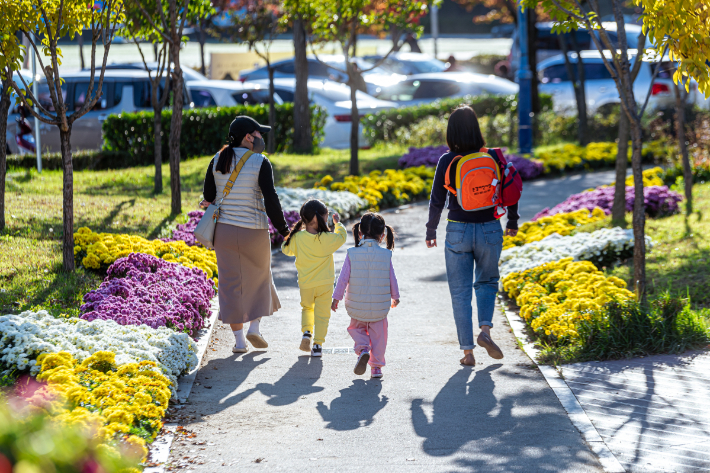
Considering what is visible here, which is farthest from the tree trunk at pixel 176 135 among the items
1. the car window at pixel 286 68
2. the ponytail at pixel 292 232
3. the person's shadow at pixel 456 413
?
the car window at pixel 286 68

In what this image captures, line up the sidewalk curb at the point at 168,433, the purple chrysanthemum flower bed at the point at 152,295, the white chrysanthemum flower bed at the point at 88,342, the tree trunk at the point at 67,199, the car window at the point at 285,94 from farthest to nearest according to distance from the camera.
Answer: the car window at the point at 285,94, the tree trunk at the point at 67,199, the purple chrysanthemum flower bed at the point at 152,295, the white chrysanthemum flower bed at the point at 88,342, the sidewalk curb at the point at 168,433

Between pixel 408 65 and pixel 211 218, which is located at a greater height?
pixel 408 65

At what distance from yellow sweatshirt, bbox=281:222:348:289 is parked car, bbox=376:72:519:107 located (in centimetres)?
1467

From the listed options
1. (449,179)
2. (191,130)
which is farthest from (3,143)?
(191,130)

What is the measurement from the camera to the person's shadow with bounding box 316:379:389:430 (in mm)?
4492

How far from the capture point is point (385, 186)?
12.1m

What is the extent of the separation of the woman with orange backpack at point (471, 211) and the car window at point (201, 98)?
41.5 ft

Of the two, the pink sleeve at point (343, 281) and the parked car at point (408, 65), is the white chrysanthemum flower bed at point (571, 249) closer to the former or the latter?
the pink sleeve at point (343, 281)

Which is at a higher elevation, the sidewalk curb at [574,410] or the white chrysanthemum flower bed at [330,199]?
the white chrysanthemum flower bed at [330,199]

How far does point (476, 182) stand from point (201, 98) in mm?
13061

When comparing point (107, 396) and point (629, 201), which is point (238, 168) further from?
point (629, 201)

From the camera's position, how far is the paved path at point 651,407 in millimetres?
3959

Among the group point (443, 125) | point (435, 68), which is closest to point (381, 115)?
point (443, 125)

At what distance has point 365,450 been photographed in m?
4.08
